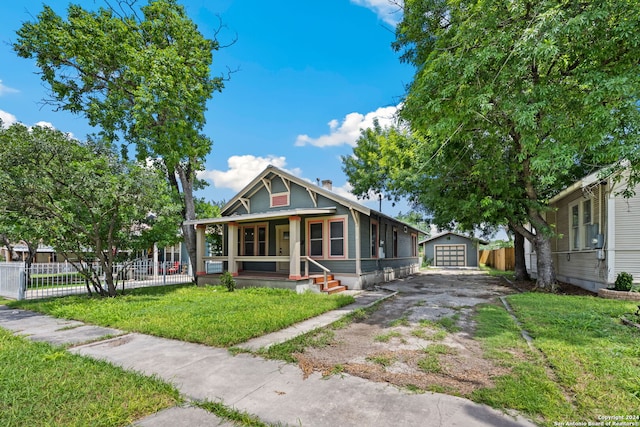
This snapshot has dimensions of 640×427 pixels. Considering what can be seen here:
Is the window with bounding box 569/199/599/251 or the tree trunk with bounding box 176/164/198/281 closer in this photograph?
the window with bounding box 569/199/599/251

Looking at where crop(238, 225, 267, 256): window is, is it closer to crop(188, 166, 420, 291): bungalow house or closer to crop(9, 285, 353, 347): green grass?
crop(188, 166, 420, 291): bungalow house

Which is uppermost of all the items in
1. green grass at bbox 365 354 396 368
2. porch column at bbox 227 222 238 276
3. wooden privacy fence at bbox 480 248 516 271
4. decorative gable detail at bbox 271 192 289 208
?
decorative gable detail at bbox 271 192 289 208

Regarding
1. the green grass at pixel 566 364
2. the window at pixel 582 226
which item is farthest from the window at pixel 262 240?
the window at pixel 582 226

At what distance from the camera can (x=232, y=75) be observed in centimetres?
1553

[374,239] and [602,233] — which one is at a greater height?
[602,233]

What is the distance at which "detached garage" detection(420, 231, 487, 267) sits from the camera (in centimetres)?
2761

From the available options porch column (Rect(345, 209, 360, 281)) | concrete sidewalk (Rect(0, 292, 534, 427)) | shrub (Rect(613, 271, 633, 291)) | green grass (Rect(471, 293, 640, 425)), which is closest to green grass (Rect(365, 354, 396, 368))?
concrete sidewalk (Rect(0, 292, 534, 427))

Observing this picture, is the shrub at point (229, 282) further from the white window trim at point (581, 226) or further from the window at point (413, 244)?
the window at point (413, 244)

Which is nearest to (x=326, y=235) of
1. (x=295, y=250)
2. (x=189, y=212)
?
(x=295, y=250)

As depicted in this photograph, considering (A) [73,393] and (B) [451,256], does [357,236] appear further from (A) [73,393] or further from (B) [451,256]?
(B) [451,256]

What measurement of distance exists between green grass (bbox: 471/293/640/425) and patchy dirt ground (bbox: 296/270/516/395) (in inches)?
11.2

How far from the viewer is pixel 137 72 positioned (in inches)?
459

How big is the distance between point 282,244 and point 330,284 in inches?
130

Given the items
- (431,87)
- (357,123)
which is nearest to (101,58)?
(431,87)
